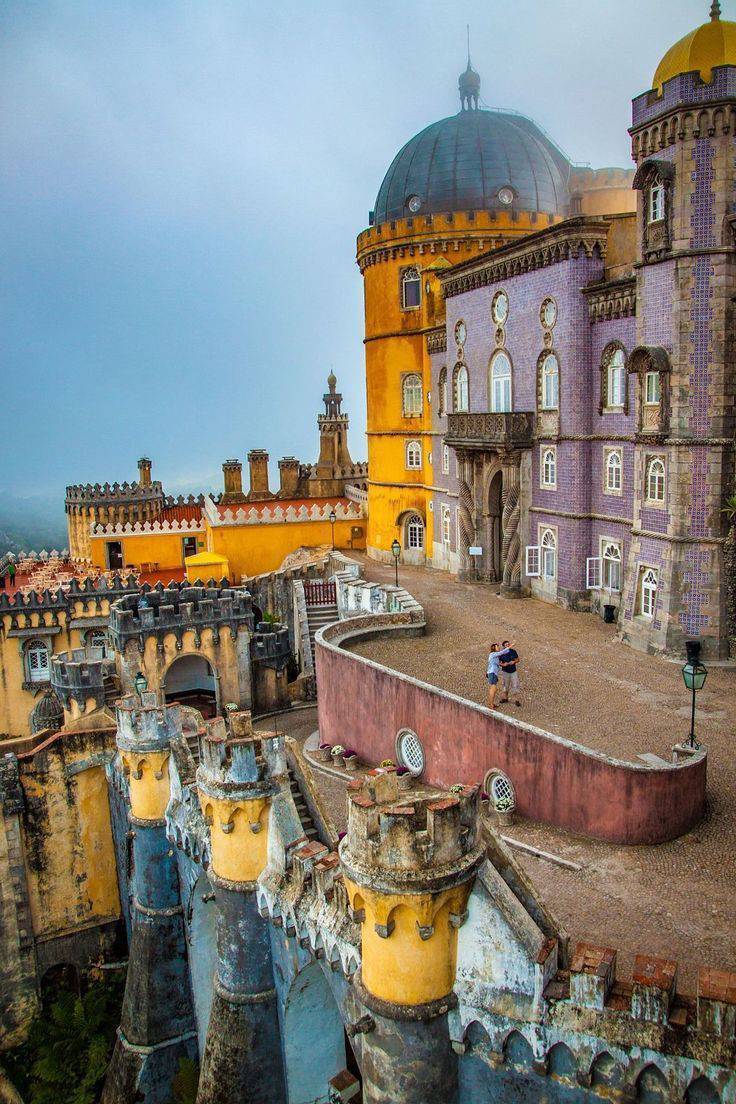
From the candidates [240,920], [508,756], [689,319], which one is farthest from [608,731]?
A: [689,319]

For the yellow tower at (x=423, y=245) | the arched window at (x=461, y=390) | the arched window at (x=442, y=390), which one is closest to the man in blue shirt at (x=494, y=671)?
the arched window at (x=461, y=390)

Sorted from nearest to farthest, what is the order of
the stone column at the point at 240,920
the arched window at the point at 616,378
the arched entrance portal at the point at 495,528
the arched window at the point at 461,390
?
the stone column at the point at 240,920 → the arched window at the point at 616,378 → the arched entrance portal at the point at 495,528 → the arched window at the point at 461,390

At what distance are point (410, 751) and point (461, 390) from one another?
16135mm

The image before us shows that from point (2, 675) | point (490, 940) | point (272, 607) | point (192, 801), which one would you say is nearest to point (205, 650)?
point (272, 607)

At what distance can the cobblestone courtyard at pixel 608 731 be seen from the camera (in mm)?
11430

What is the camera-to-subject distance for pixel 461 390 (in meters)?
31.8

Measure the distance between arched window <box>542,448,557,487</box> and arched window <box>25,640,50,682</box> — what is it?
20929 mm

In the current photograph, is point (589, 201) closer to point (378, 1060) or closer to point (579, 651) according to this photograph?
point (579, 651)

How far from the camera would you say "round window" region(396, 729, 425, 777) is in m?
18.6

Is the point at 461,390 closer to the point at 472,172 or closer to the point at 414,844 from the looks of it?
the point at 472,172

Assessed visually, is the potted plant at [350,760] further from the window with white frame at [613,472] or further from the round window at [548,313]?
the round window at [548,313]

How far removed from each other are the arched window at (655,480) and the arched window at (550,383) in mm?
4972

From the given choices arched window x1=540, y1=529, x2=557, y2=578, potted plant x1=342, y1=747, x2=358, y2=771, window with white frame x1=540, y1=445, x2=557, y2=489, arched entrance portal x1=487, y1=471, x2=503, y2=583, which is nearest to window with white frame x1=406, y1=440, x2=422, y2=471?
arched entrance portal x1=487, y1=471, x2=503, y2=583

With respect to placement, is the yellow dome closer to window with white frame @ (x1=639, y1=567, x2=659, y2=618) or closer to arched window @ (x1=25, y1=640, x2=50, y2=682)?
window with white frame @ (x1=639, y1=567, x2=659, y2=618)
